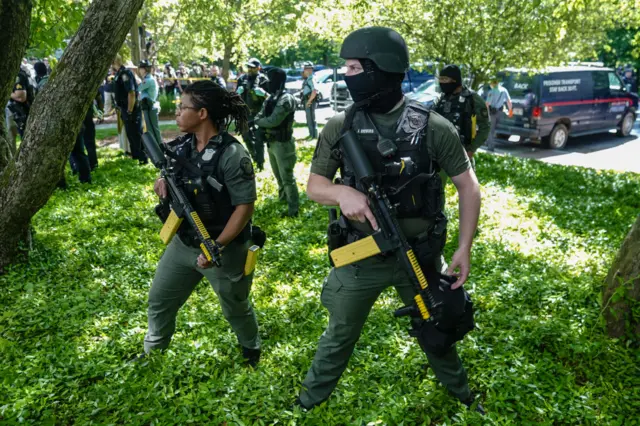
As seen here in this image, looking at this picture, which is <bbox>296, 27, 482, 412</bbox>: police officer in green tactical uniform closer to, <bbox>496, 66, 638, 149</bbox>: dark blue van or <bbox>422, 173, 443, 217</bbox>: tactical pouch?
<bbox>422, 173, 443, 217</bbox>: tactical pouch

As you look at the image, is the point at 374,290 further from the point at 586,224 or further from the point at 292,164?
the point at 586,224

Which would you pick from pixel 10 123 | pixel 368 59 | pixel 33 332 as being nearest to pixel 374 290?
pixel 368 59

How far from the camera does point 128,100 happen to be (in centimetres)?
964

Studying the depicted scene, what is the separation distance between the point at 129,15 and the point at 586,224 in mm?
5617

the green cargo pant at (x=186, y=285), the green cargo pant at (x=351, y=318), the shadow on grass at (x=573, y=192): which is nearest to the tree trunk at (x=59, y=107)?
the green cargo pant at (x=186, y=285)

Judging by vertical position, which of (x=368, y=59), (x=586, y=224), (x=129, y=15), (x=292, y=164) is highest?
(x=129, y=15)

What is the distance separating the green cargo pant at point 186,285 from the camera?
335 centimetres

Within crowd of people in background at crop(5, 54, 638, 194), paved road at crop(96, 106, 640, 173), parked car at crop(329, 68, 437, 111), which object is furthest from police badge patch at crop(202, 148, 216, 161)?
parked car at crop(329, 68, 437, 111)

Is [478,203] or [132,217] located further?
[132,217]

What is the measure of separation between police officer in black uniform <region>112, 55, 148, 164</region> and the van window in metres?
11.8

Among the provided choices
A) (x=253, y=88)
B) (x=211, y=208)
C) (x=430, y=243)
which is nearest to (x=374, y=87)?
(x=430, y=243)

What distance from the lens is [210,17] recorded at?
14.6m

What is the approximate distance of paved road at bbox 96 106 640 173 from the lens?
38.3 ft

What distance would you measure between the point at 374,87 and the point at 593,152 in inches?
479
